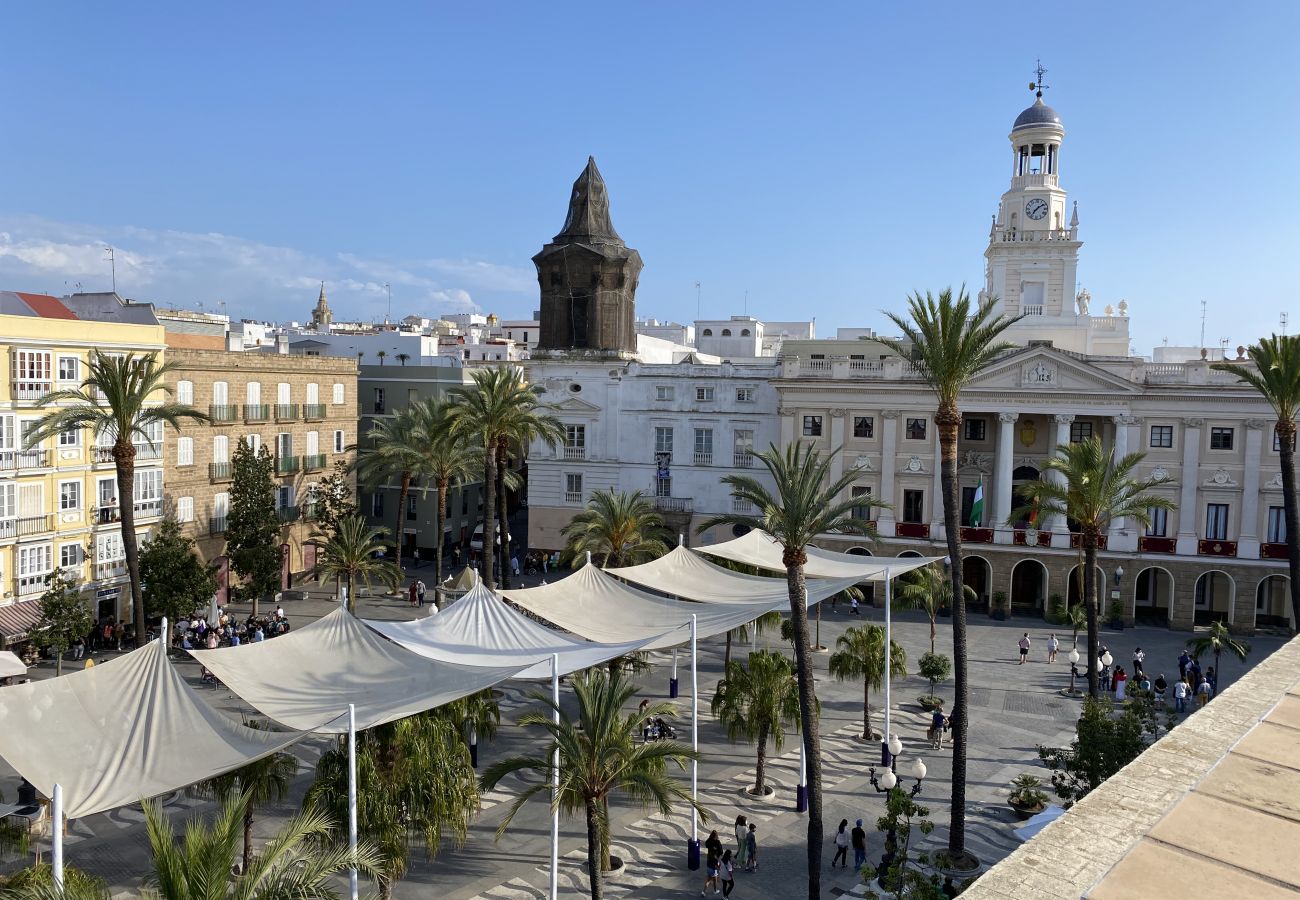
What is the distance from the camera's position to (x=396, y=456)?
47625 millimetres

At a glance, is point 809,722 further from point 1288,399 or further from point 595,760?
point 1288,399

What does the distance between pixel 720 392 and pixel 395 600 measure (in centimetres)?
1962

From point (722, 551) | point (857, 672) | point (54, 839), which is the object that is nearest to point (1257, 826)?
point (54, 839)

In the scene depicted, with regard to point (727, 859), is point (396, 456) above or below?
above

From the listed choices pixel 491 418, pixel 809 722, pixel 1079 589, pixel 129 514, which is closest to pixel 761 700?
pixel 809 722

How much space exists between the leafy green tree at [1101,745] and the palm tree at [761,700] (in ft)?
20.4

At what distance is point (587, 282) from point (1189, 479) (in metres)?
31.9

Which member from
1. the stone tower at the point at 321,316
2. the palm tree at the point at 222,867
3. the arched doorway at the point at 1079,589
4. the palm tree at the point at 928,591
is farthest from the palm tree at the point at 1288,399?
the stone tower at the point at 321,316

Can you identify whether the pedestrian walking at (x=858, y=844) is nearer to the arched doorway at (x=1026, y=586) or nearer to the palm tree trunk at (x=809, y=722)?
the palm tree trunk at (x=809, y=722)

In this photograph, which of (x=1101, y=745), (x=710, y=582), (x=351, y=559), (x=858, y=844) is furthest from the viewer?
(x=351, y=559)

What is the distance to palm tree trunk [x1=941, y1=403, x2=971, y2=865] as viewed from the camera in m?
20.9

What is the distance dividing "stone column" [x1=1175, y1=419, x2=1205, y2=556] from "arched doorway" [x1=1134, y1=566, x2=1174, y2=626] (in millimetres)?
2502

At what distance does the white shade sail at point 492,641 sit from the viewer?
21297mm

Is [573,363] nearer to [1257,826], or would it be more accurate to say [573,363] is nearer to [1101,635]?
[1101,635]
